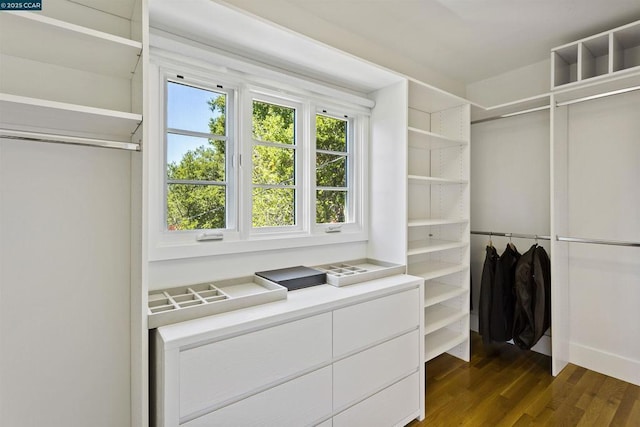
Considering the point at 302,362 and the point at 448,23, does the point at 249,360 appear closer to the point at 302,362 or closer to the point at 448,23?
the point at 302,362

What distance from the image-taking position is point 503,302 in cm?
273

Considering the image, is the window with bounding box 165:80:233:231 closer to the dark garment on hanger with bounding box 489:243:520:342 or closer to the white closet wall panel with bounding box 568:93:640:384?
the dark garment on hanger with bounding box 489:243:520:342

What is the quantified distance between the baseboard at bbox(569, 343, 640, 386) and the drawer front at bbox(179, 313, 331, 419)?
7.87 ft

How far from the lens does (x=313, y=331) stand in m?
1.59

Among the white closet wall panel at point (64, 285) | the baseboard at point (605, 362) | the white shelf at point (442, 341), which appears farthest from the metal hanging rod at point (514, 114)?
the white closet wall panel at point (64, 285)

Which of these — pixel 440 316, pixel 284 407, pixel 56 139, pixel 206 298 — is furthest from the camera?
pixel 440 316

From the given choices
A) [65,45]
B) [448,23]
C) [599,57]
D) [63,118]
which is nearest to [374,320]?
[63,118]

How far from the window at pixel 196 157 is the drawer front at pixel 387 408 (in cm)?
127

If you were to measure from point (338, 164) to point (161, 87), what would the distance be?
131 cm

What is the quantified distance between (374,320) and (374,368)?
27cm

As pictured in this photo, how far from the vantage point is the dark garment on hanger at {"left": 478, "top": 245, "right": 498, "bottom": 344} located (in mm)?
2793

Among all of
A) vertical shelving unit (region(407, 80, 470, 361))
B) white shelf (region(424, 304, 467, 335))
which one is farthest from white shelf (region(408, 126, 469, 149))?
white shelf (region(424, 304, 467, 335))

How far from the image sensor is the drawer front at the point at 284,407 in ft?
4.37

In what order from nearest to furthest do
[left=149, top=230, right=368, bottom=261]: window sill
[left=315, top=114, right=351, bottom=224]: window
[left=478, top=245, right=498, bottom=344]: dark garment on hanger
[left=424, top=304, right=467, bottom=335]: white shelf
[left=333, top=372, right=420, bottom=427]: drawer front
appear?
[left=149, top=230, right=368, bottom=261]: window sill < [left=333, top=372, right=420, bottom=427]: drawer front < [left=315, top=114, right=351, bottom=224]: window < [left=424, top=304, right=467, bottom=335]: white shelf < [left=478, top=245, right=498, bottom=344]: dark garment on hanger
